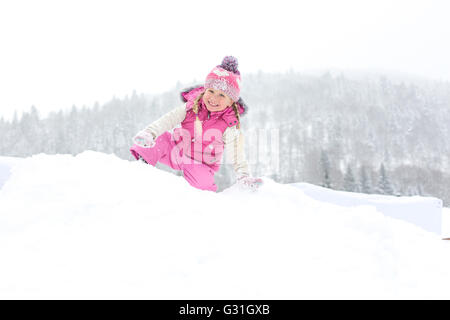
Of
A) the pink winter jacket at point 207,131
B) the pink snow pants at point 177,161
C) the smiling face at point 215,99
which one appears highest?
the smiling face at point 215,99

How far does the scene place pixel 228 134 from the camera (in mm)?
2670

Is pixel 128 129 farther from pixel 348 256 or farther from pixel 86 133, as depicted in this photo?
pixel 348 256

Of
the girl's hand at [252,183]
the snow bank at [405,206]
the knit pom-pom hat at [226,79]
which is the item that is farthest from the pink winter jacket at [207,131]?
the snow bank at [405,206]

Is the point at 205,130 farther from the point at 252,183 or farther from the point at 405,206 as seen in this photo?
the point at 405,206

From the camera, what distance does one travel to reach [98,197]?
3.75 feet

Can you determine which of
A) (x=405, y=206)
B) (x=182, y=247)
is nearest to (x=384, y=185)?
(x=405, y=206)

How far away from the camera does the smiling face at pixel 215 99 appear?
8.57ft

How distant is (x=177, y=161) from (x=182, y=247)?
79.3 inches

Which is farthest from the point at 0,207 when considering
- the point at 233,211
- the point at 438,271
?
the point at 438,271

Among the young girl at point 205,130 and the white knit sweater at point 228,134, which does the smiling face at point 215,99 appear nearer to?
the young girl at point 205,130

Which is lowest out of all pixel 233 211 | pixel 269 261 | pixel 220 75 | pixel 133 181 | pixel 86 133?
pixel 269 261

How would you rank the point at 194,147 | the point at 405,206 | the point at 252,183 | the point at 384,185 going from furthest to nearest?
the point at 384,185 → the point at 405,206 → the point at 194,147 → the point at 252,183

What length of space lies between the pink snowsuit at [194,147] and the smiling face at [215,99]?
5cm

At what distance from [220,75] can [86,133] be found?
46928 mm
